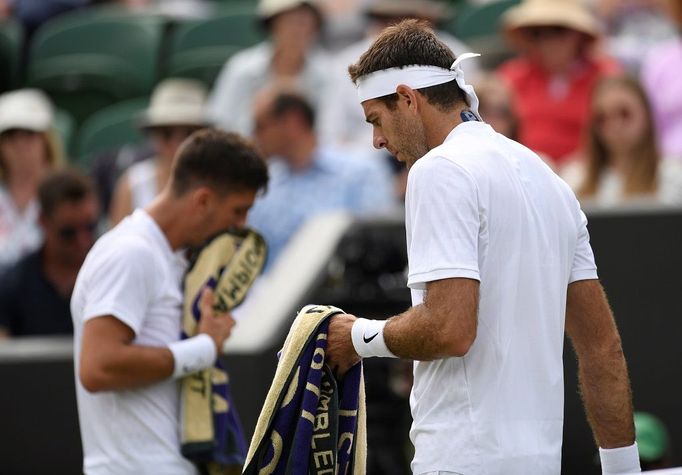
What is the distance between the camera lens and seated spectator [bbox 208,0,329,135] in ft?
30.3

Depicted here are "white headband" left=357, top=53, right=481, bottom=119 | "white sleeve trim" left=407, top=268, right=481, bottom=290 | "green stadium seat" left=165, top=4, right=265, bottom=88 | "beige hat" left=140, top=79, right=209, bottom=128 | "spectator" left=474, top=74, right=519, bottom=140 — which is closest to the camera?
"white sleeve trim" left=407, top=268, right=481, bottom=290

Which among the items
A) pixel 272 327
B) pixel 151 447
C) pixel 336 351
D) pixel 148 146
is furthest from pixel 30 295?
pixel 336 351

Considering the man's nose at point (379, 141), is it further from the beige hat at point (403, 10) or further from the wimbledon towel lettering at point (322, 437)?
the beige hat at point (403, 10)

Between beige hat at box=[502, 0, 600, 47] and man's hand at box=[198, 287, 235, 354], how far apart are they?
15.0ft

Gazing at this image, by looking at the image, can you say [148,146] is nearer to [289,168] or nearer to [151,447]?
[289,168]

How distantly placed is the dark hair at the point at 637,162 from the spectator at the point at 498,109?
46 centimetres

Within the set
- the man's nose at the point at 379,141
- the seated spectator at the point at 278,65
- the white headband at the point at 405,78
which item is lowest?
the man's nose at the point at 379,141

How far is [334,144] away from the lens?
8.86 m

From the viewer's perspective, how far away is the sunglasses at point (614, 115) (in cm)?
771

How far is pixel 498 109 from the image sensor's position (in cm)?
796

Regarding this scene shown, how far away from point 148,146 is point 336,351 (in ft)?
18.5

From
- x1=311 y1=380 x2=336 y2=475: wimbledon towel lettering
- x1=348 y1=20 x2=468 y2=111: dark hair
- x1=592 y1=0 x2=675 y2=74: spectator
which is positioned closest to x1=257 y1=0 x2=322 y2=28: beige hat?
x1=592 y1=0 x2=675 y2=74: spectator

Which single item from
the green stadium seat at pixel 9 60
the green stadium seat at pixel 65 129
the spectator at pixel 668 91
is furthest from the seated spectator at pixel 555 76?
the green stadium seat at pixel 9 60

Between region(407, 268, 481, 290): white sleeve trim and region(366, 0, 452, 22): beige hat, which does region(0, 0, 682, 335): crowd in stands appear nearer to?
region(366, 0, 452, 22): beige hat
